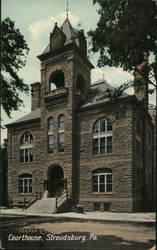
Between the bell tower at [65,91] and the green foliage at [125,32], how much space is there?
1143 centimetres

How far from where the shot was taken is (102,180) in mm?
25969

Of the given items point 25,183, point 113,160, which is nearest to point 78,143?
point 113,160

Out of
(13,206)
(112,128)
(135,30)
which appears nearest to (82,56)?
(112,128)

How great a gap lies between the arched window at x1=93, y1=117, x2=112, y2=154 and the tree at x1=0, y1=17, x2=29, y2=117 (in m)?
11.5

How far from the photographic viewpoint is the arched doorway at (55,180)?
29141 millimetres

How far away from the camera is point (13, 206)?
30844 millimetres

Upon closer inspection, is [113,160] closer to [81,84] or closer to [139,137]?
[139,137]

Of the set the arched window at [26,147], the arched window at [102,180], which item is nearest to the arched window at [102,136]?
the arched window at [102,180]

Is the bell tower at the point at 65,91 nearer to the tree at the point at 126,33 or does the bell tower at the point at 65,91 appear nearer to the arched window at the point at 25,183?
the arched window at the point at 25,183

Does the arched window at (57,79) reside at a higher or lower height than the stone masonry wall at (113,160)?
higher

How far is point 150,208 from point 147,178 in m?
4.16

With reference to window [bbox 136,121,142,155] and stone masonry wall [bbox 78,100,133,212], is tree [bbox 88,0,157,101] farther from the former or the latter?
window [bbox 136,121,142,155]

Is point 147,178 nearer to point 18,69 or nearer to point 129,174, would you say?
point 129,174

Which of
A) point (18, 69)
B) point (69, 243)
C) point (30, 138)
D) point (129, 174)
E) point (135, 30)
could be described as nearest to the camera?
point (69, 243)
